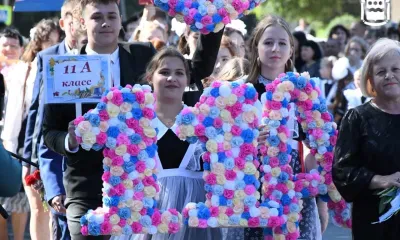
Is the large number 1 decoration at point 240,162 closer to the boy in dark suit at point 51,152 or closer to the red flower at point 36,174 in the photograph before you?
the boy in dark suit at point 51,152

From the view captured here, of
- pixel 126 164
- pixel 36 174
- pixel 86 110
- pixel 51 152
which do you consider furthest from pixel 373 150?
pixel 36 174

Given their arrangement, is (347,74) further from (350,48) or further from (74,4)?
(74,4)

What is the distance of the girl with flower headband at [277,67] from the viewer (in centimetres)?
670

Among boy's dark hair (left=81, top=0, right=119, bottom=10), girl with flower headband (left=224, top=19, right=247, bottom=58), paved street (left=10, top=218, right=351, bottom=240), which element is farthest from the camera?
paved street (left=10, top=218, right=351, bottom=240)

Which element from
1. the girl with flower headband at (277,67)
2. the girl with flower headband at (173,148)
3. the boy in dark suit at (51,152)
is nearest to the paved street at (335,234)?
the boy in dark suit at (51,152)

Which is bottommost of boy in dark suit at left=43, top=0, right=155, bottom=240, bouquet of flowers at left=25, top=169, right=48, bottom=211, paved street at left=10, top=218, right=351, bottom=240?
paved street at left=10, top=218, right=351, bottom=240

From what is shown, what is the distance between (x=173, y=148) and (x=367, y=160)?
1120 mm

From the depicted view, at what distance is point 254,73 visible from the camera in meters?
6.91

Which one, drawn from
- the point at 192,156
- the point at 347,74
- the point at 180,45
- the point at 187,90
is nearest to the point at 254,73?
the point at 187,90

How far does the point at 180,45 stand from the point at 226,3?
2.55 metres

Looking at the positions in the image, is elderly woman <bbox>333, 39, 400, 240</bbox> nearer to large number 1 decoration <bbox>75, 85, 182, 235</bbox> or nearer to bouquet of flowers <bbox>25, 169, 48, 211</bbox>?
large number 1 decoration <bbox>75, 85, 182, 235</bbox>

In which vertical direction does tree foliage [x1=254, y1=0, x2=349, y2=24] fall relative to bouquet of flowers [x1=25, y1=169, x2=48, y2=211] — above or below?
above

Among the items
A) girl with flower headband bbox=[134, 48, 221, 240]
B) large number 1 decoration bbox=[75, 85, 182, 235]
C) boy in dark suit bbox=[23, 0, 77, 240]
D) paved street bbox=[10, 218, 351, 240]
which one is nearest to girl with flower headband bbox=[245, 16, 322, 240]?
girl with flower headband bbox=[134, 48, 221, 240]

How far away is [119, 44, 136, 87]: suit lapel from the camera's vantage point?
642 centimetres
